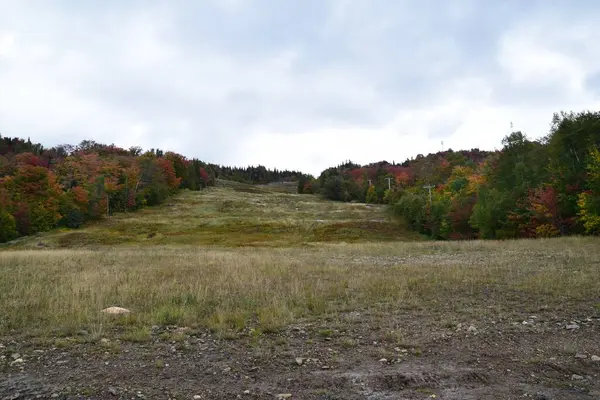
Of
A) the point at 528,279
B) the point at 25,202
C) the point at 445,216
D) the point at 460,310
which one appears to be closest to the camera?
the point at 460,310

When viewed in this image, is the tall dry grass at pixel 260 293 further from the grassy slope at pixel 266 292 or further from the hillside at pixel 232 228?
the hillside at pixel 232 228

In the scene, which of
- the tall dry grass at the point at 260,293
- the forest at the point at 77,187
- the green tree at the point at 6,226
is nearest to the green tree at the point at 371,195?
Answer: the forest at the point at 77,187

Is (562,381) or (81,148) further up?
(81,148)

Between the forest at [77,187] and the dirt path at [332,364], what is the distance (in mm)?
69267

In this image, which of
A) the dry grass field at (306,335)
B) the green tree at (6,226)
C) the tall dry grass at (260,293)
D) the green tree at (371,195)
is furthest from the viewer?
the green tree at (371,195)

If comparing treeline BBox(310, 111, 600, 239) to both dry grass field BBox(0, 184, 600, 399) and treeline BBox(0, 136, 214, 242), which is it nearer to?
dry grass field BBox(0, 184, 600, 399)

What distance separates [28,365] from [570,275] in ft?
51.5

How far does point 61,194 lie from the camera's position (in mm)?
78250

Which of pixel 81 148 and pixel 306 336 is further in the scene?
pixel 81 148

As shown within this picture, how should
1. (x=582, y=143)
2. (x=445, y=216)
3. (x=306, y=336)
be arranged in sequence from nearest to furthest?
1. (x=306, y=336)
2. (x=582, y=143)
3. (x=445, y=216)

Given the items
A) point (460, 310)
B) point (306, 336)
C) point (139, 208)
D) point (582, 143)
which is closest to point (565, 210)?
point (582, 143)

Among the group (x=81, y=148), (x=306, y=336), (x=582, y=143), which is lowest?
(x=306, y=336)

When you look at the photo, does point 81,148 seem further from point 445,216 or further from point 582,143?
point 582,143

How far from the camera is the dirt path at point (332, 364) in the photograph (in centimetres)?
553
